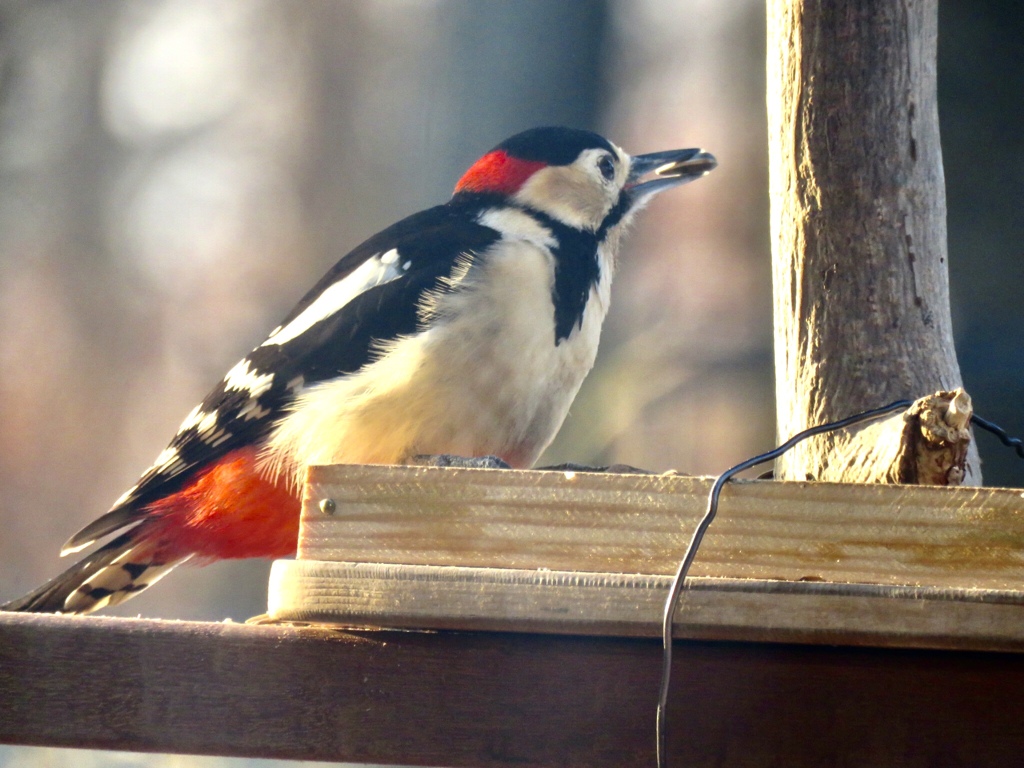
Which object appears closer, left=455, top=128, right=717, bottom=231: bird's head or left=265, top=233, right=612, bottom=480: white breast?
left=265, top=233, right=612, bottom=480: white breast

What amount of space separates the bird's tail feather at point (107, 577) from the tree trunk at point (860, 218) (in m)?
1.10

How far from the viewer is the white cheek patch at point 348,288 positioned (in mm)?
1878

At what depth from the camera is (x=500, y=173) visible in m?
2.11

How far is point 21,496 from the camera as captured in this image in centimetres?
525

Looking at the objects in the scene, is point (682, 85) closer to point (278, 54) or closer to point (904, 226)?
point (278, 54)

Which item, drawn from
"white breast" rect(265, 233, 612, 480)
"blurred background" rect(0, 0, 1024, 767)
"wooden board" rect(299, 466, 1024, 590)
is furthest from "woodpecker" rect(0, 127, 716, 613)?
"blurred background" rect(0, 0, 1024, 767)

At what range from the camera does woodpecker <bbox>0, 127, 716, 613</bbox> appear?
170 centimetres

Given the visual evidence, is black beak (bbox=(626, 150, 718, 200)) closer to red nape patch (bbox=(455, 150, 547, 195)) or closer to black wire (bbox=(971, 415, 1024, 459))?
red nape patch (bbox=(455, 150, 547, 195))

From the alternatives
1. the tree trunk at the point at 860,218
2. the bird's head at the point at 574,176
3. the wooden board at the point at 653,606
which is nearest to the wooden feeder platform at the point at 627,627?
the wooden board at the point at 653,606

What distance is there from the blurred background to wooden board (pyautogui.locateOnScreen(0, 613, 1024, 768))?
2.86 meters

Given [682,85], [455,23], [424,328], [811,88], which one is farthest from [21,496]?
[811,88]

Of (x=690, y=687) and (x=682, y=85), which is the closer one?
(x=690, y=687)

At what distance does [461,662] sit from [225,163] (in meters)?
4.44

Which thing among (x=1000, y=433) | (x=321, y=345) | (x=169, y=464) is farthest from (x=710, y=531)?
(x=169, y=464)
